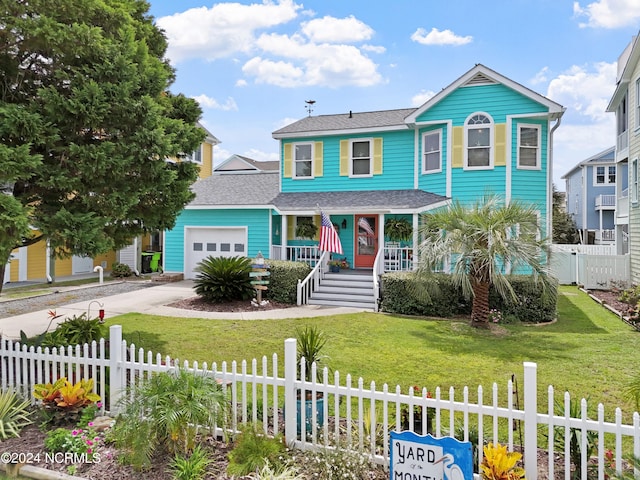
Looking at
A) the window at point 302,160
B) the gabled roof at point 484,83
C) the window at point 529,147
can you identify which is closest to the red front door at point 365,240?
the window at point 302,160

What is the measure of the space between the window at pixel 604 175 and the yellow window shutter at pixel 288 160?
92.6 ft

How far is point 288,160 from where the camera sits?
18.2 meters

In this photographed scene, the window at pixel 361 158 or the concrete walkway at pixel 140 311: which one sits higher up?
the window at pixel 361 158

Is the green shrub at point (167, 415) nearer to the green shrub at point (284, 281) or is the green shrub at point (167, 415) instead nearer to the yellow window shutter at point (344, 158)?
the green shrub at point (284, 281)

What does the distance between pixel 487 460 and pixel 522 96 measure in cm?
1393

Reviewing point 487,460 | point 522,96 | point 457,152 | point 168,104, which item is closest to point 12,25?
point 168,104

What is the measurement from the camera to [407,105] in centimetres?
1862

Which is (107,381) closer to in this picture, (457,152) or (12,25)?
(12,25)

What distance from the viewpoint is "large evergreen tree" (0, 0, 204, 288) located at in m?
5.77

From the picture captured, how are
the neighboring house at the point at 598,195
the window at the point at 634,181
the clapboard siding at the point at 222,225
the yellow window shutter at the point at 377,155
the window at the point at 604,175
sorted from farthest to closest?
1. the window at the point at 604,175
2. the neighboring house at the point at 598,195
3. the clapboard siding at the point at 222,225
4. the yellow window shutter at the point at 377,155
5. the window at the point at 634,181

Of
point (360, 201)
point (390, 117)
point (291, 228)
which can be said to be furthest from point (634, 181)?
point (291, 228)

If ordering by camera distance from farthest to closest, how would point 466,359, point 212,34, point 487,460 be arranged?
point 212,34, point 466,359, point 487,460

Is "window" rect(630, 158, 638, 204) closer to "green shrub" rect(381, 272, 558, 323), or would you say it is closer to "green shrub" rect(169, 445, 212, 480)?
"green shrub" rect(381, 272, 558, 323)

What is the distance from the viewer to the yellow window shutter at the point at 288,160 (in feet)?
59.7
